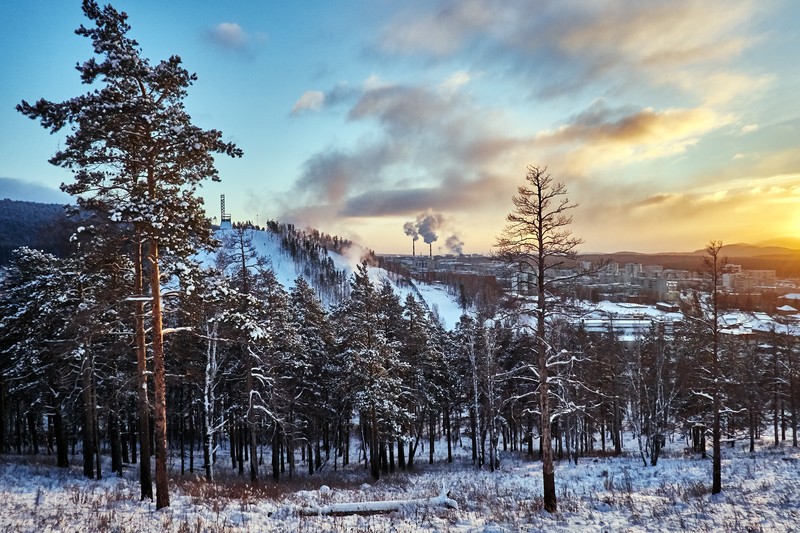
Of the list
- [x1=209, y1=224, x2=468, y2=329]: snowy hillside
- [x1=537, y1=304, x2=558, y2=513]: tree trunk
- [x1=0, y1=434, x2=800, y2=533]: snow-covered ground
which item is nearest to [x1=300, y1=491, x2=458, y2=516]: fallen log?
[x1=0, y1=434, x2=800, y2=533]: snow-covered ground

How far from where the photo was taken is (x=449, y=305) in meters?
166

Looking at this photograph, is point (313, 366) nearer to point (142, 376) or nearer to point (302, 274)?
point (142, 376)

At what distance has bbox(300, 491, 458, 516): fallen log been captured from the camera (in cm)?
1175

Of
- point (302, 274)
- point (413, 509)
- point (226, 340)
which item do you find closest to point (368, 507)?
point (413, 509)

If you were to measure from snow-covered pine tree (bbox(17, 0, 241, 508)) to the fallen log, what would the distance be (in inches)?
158

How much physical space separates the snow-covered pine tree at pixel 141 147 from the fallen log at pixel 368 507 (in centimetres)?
400

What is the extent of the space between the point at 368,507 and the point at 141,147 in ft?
38.1

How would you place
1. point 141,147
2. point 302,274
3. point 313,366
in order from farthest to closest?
point 302,274 → point 313,366 → point 141,147

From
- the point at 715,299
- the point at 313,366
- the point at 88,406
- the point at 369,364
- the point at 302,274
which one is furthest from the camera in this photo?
the point at 302,274

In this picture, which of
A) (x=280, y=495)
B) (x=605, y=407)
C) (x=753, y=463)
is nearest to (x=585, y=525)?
(x=280, y=495)

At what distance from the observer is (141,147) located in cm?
1130

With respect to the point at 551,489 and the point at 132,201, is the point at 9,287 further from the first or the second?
the point at 551,489

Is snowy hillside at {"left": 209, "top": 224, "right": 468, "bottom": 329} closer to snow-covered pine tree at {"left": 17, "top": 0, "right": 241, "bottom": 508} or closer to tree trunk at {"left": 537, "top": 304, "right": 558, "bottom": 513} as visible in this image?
tree trunk at {"left": 537, "top": 304, "right": 558, "bottom": 513}

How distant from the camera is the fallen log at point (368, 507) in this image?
1175 cm
